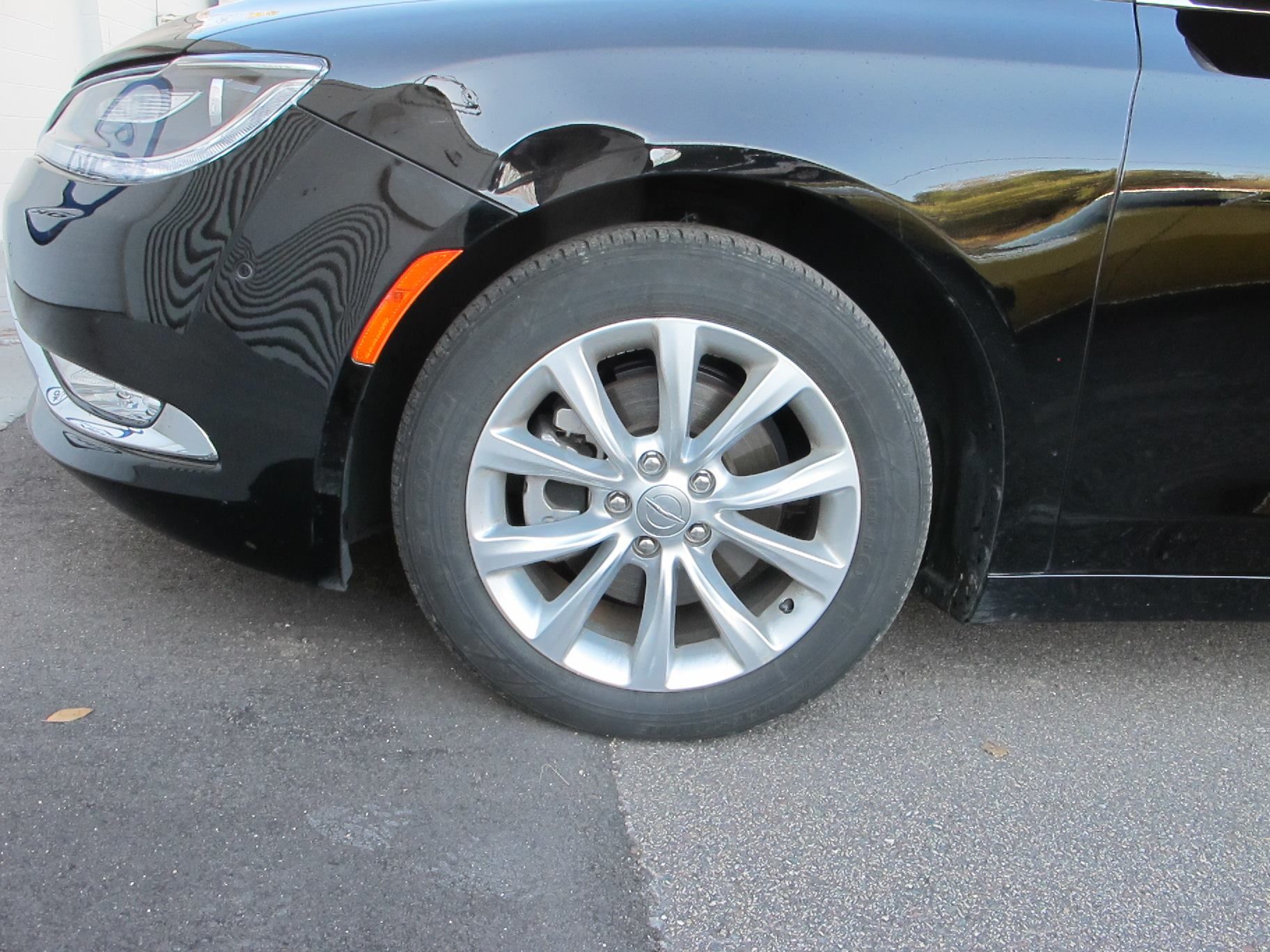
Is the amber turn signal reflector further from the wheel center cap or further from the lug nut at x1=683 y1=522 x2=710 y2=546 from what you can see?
the lug nut at x1=683 y1=522 x2=710 y2=546

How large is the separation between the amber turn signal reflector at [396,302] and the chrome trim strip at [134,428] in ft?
1.11

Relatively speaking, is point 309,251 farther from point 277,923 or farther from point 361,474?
point 277,923

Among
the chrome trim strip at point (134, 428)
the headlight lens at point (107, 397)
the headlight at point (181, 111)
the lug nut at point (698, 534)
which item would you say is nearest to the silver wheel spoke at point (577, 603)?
the lug nut at point (698, 534)

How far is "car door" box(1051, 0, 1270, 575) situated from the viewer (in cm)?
175

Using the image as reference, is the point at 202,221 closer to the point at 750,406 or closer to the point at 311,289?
the point at 311,289

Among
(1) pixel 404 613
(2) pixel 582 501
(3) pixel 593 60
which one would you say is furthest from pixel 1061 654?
(3) pixel 593 60

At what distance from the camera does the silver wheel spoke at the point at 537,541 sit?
1912 mm

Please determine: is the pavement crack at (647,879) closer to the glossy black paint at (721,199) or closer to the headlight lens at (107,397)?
the glossy black paint at (721,199)

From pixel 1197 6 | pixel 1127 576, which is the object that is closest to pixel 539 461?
pixel 1127 576

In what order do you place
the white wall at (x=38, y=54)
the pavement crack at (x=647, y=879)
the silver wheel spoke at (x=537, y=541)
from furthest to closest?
1. the white wall at (x=38, y=54)
2. the silver wheel spoke at (x=537, y=541)
3. the pavement crack at (x=647, y=879)

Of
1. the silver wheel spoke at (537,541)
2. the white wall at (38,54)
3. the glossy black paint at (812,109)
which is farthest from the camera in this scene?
the white wall at (38,54)

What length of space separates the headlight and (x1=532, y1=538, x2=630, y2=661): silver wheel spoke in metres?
0.94

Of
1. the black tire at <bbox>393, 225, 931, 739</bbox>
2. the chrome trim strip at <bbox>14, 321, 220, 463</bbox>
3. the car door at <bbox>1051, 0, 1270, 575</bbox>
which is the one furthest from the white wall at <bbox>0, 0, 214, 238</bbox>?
the car door at <bbox>1051, 0, 1270, 575</bbox>

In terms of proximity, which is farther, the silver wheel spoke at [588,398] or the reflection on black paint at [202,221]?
the silver wheel spoke at [588,398]
